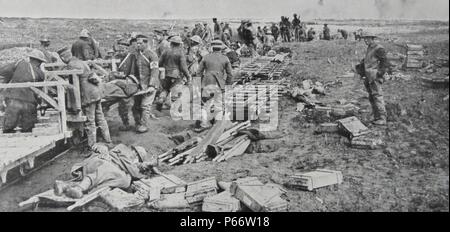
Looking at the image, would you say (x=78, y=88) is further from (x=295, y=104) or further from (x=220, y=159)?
(x=295, y=104)

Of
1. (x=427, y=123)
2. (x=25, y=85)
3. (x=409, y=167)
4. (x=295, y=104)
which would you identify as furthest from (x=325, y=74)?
(x=25, y=85)

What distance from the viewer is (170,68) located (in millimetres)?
8695

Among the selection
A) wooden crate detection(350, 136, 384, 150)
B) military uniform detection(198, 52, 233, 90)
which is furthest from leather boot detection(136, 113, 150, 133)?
wooden crate detection(350, 136, 384, 150)

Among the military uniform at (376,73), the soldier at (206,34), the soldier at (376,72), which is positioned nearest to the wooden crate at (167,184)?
the soldier at (376,72)

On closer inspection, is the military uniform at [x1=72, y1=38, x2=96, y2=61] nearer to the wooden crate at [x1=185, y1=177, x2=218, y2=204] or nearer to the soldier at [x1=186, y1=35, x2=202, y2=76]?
the soldier at [x1=186, y1=35, x2=202, y2=76]

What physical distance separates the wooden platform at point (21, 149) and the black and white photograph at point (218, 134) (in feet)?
0.07

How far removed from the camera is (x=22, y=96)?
20.9 ft

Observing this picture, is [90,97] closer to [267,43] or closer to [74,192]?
[74,192]

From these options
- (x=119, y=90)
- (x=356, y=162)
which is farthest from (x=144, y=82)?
(x=356, y=162)

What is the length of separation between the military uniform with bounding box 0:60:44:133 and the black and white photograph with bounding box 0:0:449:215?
2 centimetres

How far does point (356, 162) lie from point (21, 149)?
445 cm

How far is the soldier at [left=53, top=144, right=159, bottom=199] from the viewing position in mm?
4934

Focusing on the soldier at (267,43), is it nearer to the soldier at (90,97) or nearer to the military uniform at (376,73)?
the military uniform at (376,73)

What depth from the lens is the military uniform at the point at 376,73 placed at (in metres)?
6.96
